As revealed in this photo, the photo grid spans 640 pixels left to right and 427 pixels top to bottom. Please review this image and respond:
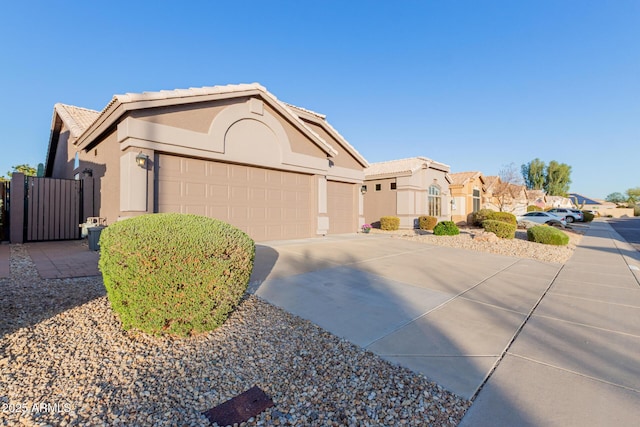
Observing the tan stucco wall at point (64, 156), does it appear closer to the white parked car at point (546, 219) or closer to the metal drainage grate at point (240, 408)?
the metal drainage grate at point (240, 408)

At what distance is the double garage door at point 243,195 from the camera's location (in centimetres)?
896

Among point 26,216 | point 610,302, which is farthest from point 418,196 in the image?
point 26,216

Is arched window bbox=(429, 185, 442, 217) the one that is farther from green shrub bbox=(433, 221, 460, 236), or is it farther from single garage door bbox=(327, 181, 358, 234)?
single garage door bbox=(327, 181, 358, 234)

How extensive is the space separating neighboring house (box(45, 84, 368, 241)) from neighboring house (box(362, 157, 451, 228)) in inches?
293

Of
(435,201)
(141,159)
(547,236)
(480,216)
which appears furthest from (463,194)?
(141,159)

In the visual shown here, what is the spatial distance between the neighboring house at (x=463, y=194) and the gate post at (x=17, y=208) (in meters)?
27.4

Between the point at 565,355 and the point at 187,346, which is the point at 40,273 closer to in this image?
the point at 187,346

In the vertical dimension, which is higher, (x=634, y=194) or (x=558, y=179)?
(x=558, y=179)

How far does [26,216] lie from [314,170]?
409 inches

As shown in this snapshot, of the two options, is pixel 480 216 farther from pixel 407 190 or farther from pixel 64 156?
pixel 64 156

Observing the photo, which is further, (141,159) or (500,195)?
(500,195)

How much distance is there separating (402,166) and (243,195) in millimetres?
14111

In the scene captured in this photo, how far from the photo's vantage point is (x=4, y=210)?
9.89 meters

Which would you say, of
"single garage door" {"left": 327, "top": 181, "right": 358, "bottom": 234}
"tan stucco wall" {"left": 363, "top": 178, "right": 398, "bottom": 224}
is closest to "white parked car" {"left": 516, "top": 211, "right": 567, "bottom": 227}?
"tan stucco wall" {"left": 363, "top": 178, "right": 398, "bottom": 224}
